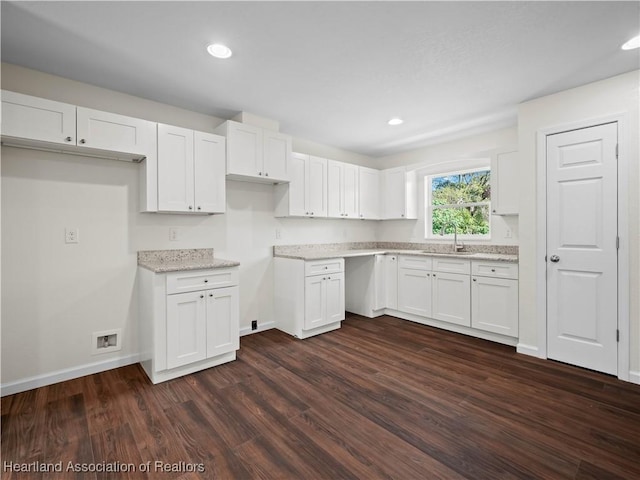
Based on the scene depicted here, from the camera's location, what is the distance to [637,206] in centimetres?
244

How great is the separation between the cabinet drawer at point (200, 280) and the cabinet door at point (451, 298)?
2.40 metres

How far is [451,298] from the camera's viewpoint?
3668 mm

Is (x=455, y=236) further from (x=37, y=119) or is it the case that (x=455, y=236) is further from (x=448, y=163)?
(x=37, y=119)

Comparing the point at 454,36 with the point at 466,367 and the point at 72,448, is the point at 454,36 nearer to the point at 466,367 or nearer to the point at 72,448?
the point at 466,367

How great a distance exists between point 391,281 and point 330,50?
301cm

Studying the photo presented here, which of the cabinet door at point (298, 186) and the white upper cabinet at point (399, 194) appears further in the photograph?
the white upper cabinet at point (399, 194)

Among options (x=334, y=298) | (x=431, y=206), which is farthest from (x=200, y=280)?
(x=431, y=206)

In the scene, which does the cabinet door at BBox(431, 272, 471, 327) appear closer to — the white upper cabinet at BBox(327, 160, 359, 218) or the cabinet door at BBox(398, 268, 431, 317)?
the cabinet door at BBox(398, 268, 431, 317)

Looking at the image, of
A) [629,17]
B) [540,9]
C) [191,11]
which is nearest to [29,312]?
[191,11]

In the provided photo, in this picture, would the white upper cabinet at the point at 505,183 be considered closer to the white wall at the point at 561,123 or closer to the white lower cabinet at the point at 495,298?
the white wall at the point at 561,123

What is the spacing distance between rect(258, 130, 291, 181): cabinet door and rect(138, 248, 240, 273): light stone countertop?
1066mm

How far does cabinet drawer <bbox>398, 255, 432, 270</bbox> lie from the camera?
390 centimetres

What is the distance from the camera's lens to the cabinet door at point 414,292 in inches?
154

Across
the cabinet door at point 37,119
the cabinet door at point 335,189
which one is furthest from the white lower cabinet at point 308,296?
the cabinet door at point 37,119
